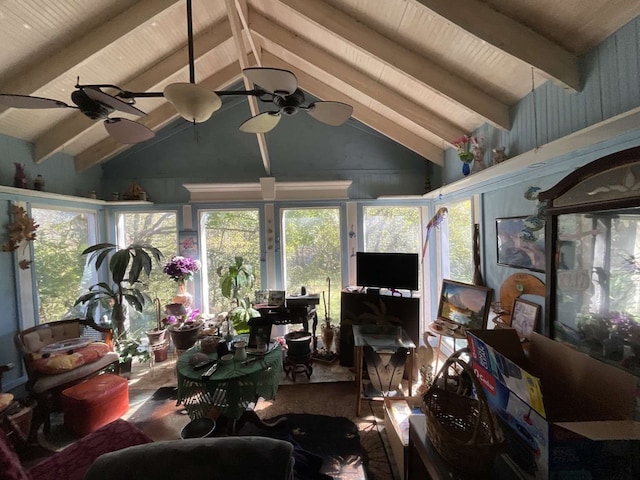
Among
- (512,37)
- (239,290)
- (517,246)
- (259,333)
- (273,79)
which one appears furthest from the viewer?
(239,290)

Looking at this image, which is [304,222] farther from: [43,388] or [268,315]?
[43,388]

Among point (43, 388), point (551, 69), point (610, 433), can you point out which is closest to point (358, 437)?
point (610, 433)

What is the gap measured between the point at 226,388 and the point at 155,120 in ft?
11.0

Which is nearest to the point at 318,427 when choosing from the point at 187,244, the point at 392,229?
the point at 392,229

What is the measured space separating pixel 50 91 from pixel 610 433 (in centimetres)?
405

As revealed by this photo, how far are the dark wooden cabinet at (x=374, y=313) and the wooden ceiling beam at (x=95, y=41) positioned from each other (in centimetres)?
323

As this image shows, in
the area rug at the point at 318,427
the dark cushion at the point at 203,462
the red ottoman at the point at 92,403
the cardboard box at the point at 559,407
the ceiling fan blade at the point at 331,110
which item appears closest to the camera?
the cardboard box at the point at 559,407

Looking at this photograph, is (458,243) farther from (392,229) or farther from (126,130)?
(126,130)

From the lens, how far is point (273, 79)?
142 centimetres

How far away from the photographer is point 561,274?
141 cm

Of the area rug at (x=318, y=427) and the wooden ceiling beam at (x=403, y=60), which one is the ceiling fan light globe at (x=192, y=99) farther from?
the area rug at (x=318, y=427)

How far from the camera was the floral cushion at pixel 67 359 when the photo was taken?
7.75 feet

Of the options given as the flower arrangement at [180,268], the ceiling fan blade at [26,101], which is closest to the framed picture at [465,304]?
the flower arrangement at [180,268]

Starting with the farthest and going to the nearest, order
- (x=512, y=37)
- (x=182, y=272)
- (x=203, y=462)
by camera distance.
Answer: (x=182, y=272)
(x=512, y=37)
(x=203, y=462)
